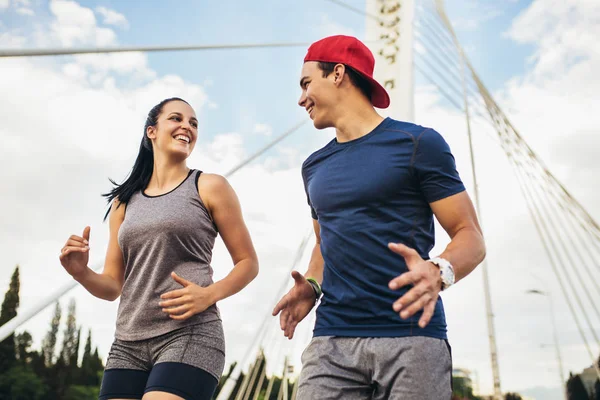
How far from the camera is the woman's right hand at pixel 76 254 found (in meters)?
2.01

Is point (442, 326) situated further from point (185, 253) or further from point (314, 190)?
point (185, 253)

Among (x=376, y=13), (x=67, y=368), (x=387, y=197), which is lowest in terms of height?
(x=387, y=197)

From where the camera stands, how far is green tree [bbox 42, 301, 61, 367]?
42.7 metres

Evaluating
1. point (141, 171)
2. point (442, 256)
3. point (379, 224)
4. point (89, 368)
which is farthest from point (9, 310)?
point (442, 256)

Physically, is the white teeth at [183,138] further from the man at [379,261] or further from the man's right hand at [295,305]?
the man's right hand at [295,305]

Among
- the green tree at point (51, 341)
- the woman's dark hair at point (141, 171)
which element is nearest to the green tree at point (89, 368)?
the green tree at point (51, 341)

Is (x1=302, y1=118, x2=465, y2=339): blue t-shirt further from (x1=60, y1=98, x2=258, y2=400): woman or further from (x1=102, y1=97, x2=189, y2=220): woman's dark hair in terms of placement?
(x1=102, y1=97, x2=189, y2=220): woman's dark hair

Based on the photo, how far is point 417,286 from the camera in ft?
4.02

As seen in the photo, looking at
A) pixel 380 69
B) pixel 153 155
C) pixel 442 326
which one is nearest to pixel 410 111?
pixel 380 69

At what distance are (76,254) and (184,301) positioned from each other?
49 cm

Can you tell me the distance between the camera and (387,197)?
59.7 inches

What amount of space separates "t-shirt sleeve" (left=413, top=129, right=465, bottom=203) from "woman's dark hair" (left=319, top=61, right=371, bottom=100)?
0.29m

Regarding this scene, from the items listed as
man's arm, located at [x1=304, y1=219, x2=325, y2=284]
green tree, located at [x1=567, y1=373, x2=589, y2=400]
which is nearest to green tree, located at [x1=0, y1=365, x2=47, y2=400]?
green tree, located at [x1=567, y1=373, x2=589, y2=400]

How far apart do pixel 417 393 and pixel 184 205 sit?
93 centimetres
